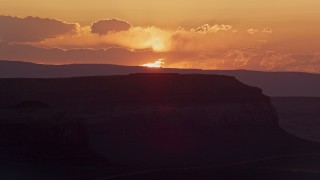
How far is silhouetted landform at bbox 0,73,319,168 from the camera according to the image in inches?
3250

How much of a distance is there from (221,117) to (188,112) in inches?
188

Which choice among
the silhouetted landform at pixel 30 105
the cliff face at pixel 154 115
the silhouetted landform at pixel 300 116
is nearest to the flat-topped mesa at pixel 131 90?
the cliff face at pixel 154 115

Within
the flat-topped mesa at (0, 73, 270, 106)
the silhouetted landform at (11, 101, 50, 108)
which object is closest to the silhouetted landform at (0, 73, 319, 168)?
the flat-topped mesa at (0, 73, 270, 106)

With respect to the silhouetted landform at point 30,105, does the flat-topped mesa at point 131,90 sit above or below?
above

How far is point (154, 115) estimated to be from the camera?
10050 cm

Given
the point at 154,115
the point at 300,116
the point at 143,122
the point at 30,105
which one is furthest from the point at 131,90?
the point at 300,116

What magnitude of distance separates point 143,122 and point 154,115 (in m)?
1.96

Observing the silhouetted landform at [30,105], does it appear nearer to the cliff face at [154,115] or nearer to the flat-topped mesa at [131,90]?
the cliff face at [154,115]

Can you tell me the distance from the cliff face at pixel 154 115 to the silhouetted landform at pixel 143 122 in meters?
0.10

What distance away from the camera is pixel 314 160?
95625mm

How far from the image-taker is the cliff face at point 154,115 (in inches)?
3595

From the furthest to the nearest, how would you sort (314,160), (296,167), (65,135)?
1. (314,160)
2. (296,167)
3. (65,135)

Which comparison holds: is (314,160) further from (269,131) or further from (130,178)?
(130,178)

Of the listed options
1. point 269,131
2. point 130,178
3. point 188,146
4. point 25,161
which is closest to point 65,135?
point 25,161
